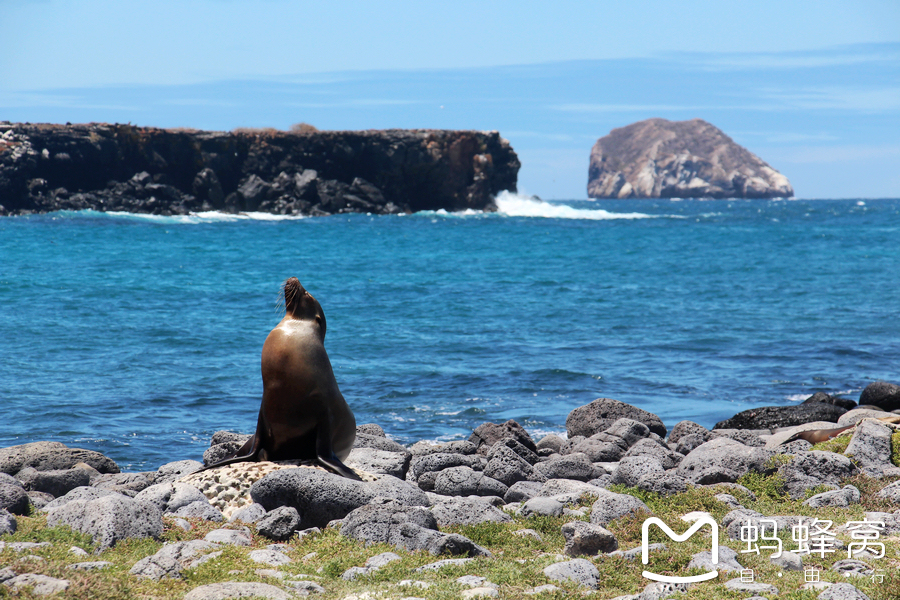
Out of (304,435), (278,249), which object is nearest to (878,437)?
(304,435)

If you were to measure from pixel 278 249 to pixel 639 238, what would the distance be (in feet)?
81.9

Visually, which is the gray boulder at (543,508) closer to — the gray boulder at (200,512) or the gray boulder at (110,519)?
the gray boulder at (200,512)

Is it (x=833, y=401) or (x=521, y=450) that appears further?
(x=833, y=401)

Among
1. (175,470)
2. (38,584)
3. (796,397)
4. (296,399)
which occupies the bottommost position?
(796,397)

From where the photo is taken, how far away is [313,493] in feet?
21.5

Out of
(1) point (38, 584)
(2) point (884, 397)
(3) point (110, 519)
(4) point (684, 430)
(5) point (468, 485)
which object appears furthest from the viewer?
(2) point (884, 397)

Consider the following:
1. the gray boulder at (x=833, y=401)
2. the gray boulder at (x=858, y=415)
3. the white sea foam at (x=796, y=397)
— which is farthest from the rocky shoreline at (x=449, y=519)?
the white sea foam at (x=796, y=397)

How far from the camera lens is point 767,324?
22.3m

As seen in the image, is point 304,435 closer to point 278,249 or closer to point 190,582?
point 190,582

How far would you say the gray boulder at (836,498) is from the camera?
6949mm

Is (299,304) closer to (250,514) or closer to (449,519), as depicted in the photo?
(250,514)

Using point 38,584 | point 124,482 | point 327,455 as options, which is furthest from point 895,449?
point 38,584

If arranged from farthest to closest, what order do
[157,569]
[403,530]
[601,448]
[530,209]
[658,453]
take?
[530,209]
[601,448]
[658,453]
[403,530]
[157,569]

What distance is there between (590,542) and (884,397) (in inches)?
359
